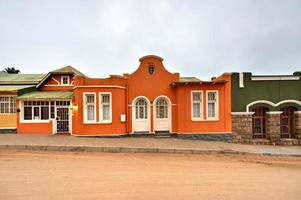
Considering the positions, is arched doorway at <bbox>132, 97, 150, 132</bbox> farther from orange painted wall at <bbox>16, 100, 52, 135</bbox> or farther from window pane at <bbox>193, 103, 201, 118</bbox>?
orange painted wall at <bbox>16, 100, 52, 135</bbox>

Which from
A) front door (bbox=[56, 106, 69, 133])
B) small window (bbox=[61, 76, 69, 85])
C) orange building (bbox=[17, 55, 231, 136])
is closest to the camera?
orange building (bbox=[17, 55, 231, 136])

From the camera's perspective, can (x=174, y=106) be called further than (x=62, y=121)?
No

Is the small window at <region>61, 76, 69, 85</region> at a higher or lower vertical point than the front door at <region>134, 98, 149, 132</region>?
higher

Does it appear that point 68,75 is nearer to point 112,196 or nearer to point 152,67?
point 152,67

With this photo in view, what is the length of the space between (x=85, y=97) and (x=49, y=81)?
24.5ft

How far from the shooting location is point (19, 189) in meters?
5.80

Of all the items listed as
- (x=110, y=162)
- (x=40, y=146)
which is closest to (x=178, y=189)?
A: (x=110, y=162)

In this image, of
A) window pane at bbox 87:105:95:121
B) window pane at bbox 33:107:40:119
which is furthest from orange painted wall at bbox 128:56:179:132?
window pane at bbox 33:107:40:119

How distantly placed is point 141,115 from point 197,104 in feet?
14.7

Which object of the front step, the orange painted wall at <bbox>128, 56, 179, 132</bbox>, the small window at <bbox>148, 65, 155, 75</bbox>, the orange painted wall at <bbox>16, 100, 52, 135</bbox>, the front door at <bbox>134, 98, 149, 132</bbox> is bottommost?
the front step

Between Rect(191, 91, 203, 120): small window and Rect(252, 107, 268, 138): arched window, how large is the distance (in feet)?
14.3

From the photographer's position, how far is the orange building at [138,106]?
630 inches

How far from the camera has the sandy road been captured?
5.67 meters

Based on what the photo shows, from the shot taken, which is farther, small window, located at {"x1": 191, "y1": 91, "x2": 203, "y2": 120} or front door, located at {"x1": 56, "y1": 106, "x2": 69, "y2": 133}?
front door, located at {"x1": 56, "y1": 106, "x2": 69, "y2": 133}
